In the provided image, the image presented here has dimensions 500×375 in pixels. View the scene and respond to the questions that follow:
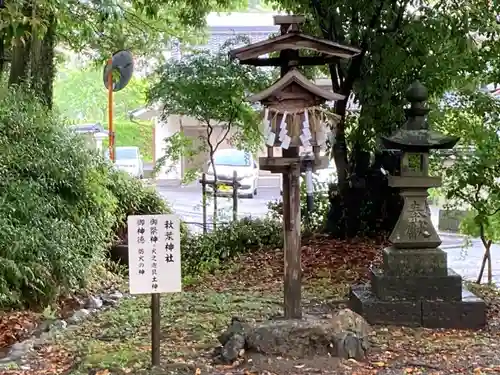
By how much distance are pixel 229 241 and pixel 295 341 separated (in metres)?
5.29

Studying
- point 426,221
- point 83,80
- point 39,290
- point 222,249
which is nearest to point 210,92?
point 222,249

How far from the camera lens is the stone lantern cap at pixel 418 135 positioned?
5.71m

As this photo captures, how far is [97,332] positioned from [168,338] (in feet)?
2.90

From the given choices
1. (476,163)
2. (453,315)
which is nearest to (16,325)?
(453,315)

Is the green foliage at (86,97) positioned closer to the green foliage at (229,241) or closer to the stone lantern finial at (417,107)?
the green foliage at (229,241)

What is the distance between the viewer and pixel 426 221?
5.82 metres

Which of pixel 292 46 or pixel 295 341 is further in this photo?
pixel 292 46

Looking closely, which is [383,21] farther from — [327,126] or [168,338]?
[168,338]

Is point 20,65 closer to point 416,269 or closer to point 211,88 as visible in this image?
point 211,88

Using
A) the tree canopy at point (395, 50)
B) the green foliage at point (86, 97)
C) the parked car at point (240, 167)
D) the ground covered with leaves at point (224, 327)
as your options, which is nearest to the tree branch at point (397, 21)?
the tree canopy at point (395, 50)

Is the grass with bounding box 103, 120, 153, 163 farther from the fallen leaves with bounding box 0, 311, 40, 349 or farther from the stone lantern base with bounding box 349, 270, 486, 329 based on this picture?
the stone lantern base with bounding box 349, 270, 486, 329

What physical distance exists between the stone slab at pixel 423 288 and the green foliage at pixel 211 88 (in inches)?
174

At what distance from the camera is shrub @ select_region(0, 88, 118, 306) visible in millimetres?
6625

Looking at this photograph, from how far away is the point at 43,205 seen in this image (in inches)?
284
